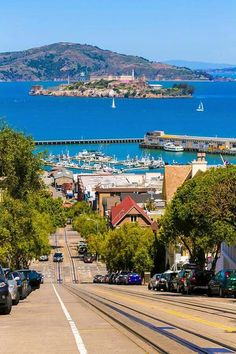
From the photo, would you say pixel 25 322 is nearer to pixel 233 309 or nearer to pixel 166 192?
pixel 233 309

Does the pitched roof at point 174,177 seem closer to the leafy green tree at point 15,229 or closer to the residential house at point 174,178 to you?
the residential house at point 174,178

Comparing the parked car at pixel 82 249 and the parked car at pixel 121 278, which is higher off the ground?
the parked car at pixel 82 249

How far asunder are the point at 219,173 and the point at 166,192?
46.6 meters

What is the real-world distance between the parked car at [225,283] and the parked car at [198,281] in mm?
3373

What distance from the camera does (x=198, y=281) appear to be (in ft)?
134

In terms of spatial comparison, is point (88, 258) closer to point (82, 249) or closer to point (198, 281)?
point (82, 249)

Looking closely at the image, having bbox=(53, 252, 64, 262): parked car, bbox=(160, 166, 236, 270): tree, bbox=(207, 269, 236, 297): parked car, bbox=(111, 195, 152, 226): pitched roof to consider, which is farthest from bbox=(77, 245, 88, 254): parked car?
bbox=(207, 269, 236, 297): parked car

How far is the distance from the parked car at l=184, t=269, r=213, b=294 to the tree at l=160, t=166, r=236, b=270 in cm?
256

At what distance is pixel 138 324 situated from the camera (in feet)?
66.3

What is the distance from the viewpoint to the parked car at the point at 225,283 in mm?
35250

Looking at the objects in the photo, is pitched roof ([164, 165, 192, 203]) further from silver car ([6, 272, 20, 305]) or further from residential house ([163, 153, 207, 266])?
silver car ([6, 272, 20, 305])

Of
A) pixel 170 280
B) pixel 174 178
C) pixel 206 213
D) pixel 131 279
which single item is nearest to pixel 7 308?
pixel 206 213

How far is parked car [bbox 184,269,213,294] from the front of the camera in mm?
40781

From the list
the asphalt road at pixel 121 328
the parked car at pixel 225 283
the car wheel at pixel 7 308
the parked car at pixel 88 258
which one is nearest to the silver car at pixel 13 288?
the asphalt road at pixel 121 328
